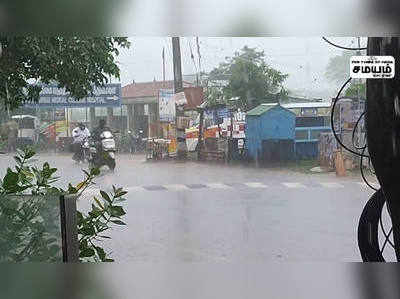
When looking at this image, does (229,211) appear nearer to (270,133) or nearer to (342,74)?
(270,133)

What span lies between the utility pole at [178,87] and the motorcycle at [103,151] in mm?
354

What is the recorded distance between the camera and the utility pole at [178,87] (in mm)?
2773

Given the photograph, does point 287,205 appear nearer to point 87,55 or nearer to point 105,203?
point 105,203

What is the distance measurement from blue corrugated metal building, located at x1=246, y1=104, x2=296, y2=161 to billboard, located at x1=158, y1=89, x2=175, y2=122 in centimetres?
41

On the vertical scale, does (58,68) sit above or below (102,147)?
above

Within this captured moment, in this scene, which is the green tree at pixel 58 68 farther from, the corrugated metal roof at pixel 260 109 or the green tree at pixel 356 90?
the green tree at pixel 356 90

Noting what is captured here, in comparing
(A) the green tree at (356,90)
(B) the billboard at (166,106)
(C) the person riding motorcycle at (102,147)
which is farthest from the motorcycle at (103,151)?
(A) the green tree at (356,90)

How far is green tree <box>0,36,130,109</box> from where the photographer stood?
283 cm

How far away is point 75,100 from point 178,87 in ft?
A: 1.86

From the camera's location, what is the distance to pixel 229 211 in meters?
2.80

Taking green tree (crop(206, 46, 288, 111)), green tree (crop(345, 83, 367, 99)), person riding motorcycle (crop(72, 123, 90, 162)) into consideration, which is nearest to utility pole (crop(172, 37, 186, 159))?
green tree (crop(206, 46, 288, 111))

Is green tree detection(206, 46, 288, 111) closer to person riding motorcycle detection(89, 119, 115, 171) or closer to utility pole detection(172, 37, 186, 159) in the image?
utility pole detection(172, 37, 186, 159)

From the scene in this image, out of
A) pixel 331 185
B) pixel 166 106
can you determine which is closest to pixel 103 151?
pixel 166 106

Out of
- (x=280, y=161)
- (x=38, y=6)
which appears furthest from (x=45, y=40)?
(x=280, y=161)
